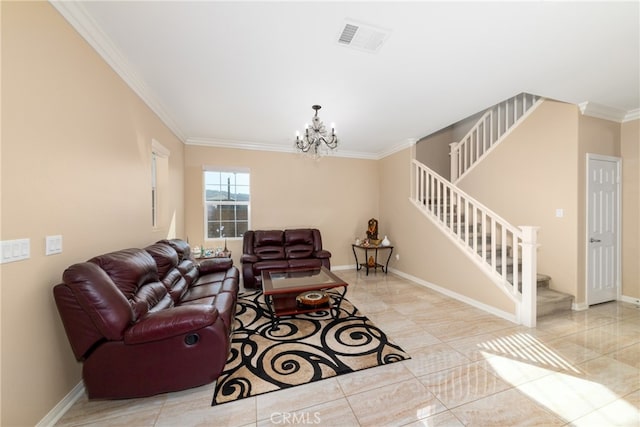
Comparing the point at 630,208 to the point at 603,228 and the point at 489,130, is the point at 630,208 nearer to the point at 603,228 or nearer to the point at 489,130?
the point at 603,228

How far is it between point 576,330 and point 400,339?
2.01m

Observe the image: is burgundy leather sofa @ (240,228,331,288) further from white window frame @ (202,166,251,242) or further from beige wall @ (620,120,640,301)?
beige wall @ (620,120,640,301)

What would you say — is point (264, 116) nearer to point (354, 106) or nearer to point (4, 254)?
point (354, 106)

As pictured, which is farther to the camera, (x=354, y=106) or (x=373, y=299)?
(x=373, y=299)

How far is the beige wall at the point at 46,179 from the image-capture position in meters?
1.33

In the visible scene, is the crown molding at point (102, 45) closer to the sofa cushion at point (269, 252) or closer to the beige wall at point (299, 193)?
the beige wall at point (299, 193)

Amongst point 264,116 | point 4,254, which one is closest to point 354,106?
point 264,116

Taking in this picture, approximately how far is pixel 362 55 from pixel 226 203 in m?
3.84

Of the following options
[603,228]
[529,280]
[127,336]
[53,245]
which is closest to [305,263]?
[127,336]

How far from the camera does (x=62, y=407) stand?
5.39ft

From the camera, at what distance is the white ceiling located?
1.77 meters

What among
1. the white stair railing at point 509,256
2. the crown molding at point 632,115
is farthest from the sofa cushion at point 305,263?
the crown molding at point 632,115

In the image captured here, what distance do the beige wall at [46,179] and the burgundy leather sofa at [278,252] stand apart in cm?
221

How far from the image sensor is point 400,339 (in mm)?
2566
